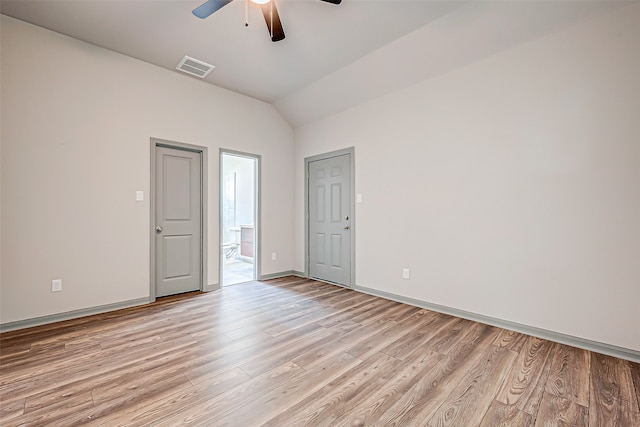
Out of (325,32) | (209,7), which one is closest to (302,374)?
(209,7)

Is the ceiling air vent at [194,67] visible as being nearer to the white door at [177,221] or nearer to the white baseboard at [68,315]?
the white door at [177,221]

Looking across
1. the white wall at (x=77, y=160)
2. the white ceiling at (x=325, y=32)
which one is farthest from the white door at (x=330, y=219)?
the white wall at (x=77, y=160)

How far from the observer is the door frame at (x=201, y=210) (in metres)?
3.67

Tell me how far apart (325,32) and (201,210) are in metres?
2.88

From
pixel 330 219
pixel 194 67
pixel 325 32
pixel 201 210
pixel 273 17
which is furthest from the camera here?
pixel 330 219

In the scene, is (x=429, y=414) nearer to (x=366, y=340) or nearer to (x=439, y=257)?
(x=366, y=340)

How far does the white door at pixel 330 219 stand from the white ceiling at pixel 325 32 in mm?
1311

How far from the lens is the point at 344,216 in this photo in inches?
176

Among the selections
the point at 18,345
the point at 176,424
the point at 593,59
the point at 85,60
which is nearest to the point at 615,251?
the point at 593,59

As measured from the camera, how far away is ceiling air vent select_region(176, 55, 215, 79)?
3.56 meters

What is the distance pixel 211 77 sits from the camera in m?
3.98

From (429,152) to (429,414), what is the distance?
9.03ft

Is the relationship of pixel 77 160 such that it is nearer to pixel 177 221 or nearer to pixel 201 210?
pixel 177 221

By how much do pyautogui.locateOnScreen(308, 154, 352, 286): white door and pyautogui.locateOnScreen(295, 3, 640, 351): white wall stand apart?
608mm
